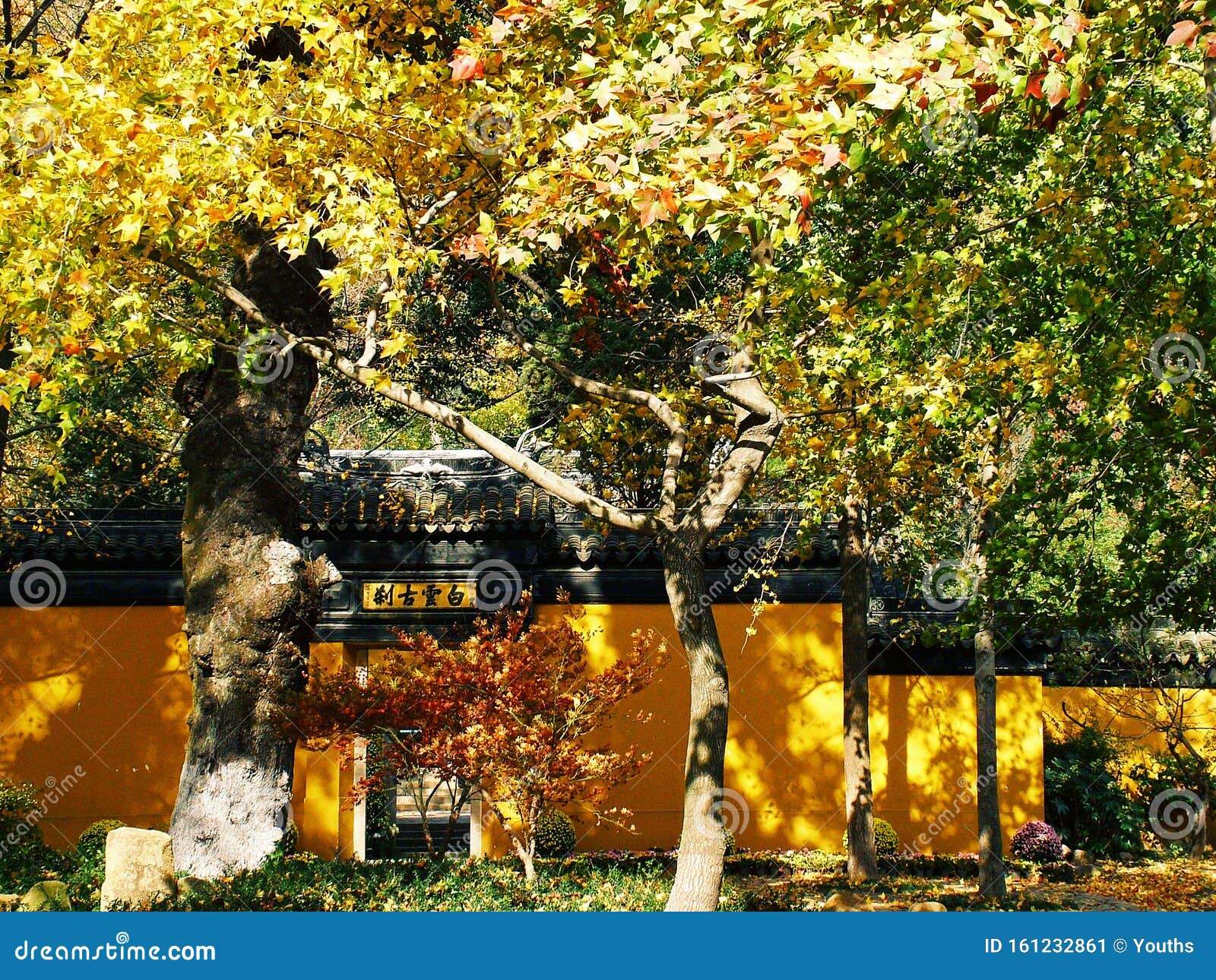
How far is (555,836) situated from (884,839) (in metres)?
3.45

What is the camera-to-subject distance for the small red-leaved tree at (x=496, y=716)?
25.6ft

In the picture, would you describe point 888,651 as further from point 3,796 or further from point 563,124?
point 3,796

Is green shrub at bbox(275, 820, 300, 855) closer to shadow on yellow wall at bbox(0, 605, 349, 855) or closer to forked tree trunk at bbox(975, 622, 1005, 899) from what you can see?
shadow on yellow wall at bbox(0, 605, 349, 855)

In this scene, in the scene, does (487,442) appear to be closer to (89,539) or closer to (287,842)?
(287,842)

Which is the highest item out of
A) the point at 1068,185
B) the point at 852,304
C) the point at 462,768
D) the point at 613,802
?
the point at 1068,185

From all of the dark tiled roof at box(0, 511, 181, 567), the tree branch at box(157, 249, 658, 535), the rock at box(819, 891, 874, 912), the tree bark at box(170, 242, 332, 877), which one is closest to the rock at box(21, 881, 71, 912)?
the tree bark at box(170, 242, 332, 877)

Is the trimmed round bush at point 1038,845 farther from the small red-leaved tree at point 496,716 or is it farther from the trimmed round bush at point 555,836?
the small red-leaved tree at point 496,716

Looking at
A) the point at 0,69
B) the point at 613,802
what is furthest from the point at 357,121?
the point at 613,802

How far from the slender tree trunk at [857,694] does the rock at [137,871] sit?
21.1ft

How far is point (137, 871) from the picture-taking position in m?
6.08

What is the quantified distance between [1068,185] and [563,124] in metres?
3.09

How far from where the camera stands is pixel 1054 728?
1316cm

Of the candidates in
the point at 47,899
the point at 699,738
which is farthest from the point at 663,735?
the point at 47,899

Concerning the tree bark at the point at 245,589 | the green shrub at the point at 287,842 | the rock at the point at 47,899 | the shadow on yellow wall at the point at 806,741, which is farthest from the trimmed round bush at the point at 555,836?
the rock at the point at 47,899
